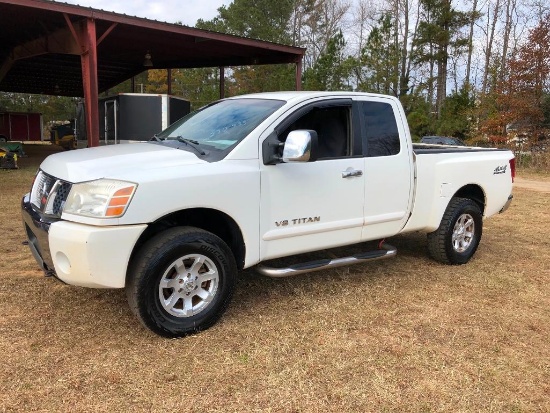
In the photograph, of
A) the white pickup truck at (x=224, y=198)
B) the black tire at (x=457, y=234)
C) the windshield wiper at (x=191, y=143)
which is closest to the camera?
the white pickup truck at (x=224, y=198)

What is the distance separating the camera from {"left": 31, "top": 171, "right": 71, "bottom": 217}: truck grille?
3387 mm

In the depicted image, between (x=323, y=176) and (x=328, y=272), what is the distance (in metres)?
1.42

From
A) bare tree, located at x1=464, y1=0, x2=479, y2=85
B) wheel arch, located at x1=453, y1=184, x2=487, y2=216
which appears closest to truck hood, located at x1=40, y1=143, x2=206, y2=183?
wheel arch, located at x1=453, y1=184, x2=487, y2=216

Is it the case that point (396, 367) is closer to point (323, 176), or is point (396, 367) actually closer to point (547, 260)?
point (323, 176)

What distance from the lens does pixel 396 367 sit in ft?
10.7

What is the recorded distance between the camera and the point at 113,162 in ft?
11.5

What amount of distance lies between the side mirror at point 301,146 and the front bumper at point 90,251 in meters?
1.21

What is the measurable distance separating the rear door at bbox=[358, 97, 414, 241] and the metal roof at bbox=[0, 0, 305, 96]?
837cm

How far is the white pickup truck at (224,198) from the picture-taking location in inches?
128

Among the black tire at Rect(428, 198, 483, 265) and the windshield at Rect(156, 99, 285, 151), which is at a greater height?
the windshield at Rect(156, 99, 285, 151)

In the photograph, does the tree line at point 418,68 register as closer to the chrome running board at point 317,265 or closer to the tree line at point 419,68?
the tree line at point 419,68

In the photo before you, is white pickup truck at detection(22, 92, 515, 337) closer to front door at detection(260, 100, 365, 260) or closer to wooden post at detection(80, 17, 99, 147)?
front door at detection(260, 100, 365, 260)

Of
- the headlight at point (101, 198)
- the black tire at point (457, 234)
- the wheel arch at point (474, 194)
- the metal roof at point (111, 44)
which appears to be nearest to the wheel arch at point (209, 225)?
the headlight at point (101, 198)

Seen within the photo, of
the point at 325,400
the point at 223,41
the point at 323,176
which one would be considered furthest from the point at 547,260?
the point at 223,41
